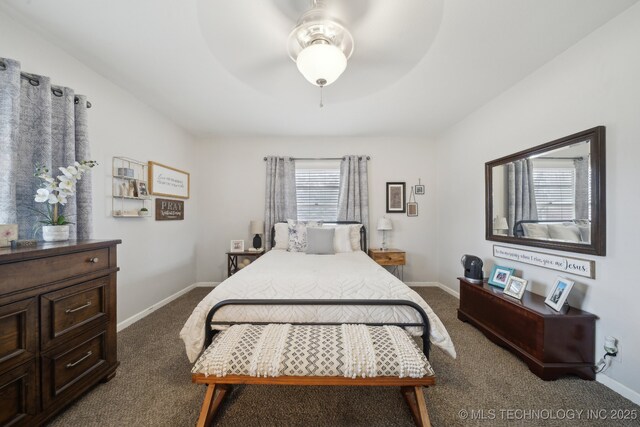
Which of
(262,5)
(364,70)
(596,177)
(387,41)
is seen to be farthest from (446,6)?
(596,177)

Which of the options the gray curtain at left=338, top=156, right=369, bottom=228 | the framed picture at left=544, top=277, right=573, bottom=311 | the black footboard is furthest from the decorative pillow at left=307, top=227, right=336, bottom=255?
the framed picture at left=544, top=277, right=573, bottom=311

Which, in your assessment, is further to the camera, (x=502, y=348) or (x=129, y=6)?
(x=502, y=348)

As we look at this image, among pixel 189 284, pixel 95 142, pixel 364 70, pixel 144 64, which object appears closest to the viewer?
pixel 364 70

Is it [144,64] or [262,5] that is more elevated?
[144,64]

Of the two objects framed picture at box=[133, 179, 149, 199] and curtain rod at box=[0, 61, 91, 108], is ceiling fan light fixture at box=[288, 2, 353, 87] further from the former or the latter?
framed picture at box=[133, 179, 149, 199]

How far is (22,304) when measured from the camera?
1209 millimetres

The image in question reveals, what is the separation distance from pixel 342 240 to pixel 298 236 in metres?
0.64

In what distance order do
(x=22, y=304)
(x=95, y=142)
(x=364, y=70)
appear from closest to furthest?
(x=22, y=304) < (x=364, y=70) < (x=95, y=142)

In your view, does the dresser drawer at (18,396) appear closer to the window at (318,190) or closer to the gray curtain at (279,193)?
the gray curtain at (279,193)

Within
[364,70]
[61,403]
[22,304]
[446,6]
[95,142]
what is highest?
[446,6]

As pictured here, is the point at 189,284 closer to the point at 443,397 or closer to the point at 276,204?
the point at 276,204

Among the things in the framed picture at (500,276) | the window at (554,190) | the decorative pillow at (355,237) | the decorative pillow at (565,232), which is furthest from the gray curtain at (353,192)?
the decorative pillow at (565,232)

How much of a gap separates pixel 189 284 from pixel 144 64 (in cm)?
305

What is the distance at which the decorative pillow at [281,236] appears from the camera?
3.54 m
